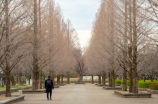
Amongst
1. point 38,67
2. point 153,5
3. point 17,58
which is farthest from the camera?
point 38,67

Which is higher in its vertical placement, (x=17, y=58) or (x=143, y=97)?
(x=17, y=58)

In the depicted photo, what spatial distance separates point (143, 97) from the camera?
2073 centimetres

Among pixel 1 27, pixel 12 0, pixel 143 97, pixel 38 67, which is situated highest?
pixel 12 0

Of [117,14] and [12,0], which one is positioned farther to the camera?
[117,14]

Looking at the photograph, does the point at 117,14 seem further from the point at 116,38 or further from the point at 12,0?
the point at 12,0

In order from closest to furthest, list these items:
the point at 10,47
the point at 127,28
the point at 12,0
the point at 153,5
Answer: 1. the point at 153,5
2. the point at 12,0
3. the point at 10,47
4. the point at 127,28

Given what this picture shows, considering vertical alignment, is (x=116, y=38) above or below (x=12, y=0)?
below

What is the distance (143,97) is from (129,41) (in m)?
4.16

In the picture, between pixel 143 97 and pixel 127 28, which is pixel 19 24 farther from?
pixel 143 97

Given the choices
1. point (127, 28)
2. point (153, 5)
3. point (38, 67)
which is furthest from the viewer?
point (38, 67)

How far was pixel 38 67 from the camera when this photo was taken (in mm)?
30016

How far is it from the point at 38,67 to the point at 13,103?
43.8ft

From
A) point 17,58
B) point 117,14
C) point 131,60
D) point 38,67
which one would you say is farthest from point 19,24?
point 38,67

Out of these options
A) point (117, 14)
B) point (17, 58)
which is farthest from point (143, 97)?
point (17, 58)
